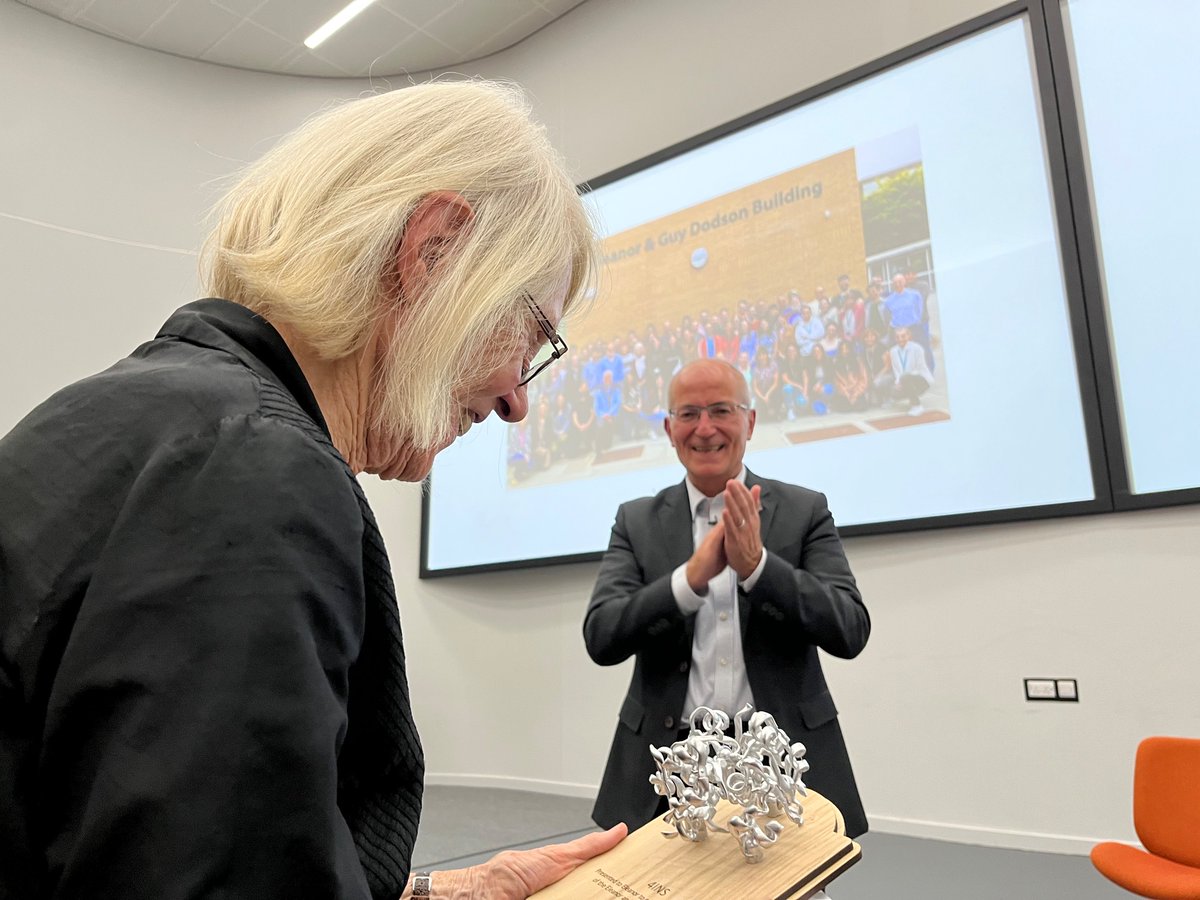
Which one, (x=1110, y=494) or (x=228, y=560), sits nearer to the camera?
(x=228, y=560)

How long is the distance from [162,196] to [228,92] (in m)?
0.95

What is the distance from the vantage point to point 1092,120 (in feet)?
10.1

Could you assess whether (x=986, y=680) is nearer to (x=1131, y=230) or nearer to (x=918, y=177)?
(x=1131, y=230)

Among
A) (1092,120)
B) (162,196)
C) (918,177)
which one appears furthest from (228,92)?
(1092,120)

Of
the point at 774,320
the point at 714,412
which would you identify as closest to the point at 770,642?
the point at 714,412

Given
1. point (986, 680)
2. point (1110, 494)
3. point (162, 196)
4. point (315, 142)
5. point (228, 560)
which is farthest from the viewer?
point (162, 196)

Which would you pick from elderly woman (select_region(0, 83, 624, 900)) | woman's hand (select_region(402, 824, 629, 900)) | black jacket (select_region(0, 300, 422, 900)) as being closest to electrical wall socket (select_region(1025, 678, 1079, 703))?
woman's hand (select_region(402, 824, 629, 900))

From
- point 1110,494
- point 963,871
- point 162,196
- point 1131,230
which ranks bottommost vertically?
point 963,871

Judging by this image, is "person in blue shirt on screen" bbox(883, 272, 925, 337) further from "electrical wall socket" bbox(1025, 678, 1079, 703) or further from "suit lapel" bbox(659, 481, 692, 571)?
"suit lapel" bbox(659, 481, 692, 571)

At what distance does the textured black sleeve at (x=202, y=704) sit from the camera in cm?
42

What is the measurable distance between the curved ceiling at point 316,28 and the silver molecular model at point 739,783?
4.95m

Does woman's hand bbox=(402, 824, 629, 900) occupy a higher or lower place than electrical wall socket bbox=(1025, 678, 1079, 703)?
higher

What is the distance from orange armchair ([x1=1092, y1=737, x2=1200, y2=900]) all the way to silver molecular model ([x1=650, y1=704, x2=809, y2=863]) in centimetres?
132

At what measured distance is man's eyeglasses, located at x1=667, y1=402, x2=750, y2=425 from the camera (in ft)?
6.64
